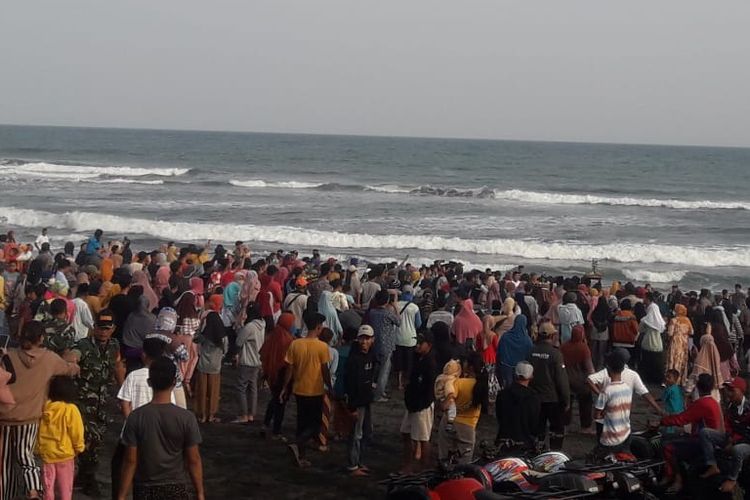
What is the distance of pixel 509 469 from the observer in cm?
661

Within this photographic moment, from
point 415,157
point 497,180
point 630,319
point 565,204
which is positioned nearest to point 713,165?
point 415,157

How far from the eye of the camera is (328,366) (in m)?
8.98

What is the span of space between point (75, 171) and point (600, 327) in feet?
192

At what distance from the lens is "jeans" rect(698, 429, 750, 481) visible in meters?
7.09

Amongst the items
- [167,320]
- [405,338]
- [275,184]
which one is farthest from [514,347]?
[275,184]

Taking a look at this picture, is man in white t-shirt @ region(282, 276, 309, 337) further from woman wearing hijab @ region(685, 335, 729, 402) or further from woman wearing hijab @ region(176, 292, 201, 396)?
woman wearing hijab @ region(685, 335, 729, 402)

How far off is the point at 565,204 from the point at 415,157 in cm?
5158

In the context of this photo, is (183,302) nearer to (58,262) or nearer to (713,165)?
(58,262)

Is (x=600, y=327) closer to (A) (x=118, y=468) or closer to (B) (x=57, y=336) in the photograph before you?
(B) (x=57, y=336)

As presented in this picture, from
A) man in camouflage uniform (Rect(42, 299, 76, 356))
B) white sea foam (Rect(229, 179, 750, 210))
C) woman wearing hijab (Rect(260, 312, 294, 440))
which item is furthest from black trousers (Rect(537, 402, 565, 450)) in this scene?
white sea foam (Rect(229, 179, 750, 210))

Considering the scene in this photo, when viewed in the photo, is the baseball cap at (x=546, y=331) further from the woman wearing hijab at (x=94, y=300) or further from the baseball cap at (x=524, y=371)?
the woman wearing hijab at (x=94, y=300)

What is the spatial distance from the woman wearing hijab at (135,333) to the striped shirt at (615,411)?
465 cm

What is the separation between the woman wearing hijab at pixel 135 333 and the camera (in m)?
9.50

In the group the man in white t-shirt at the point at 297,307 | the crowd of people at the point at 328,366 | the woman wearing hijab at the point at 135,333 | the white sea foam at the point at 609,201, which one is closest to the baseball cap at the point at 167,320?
the crowd of people at the point at 328,366
